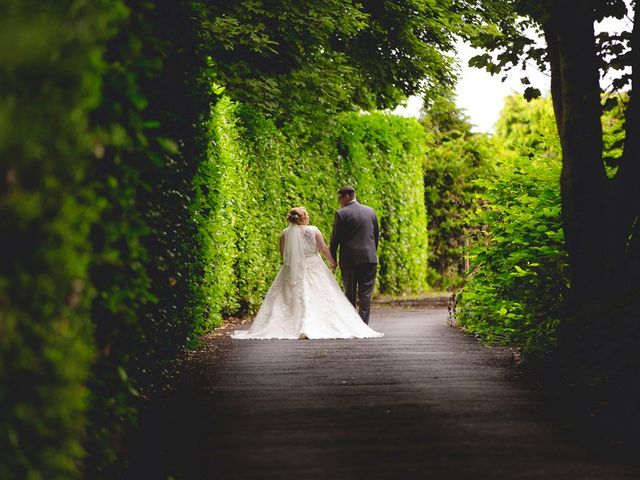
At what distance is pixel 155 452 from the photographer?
659 centimetres

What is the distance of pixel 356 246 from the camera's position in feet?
52.6

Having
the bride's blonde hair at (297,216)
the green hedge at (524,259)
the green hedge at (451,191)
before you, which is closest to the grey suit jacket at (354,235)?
the bride's blonde hair at (297,216)

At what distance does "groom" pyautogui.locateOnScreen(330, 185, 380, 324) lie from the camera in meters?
16.0

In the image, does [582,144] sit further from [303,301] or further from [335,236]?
[335,236]

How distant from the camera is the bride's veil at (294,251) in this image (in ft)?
50.6

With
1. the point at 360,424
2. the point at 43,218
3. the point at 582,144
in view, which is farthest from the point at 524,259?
the point at 43,218

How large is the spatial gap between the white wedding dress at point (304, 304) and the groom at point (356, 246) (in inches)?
27.0

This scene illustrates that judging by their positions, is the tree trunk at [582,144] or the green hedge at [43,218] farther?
the tree trunk at [582,144]

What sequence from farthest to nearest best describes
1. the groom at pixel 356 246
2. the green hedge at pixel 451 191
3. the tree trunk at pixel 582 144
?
the green hedge at pixel 451 191, the groom at pixel 356 246, the tree trunk at pixel 582 144

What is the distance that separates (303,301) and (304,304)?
0.06 metres

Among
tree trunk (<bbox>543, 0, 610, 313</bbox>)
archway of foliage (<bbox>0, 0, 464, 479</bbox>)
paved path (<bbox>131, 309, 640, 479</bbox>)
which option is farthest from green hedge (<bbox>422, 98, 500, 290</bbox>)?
tree trunk (<bbox>543, 0, 610, 313</bbox>)

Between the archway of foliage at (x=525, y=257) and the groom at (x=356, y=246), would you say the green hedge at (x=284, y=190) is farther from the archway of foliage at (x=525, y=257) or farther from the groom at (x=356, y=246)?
the archway of foliage at (x=525, y=257)

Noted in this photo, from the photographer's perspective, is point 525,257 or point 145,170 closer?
point 145,170

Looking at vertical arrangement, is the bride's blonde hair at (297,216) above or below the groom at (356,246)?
above
